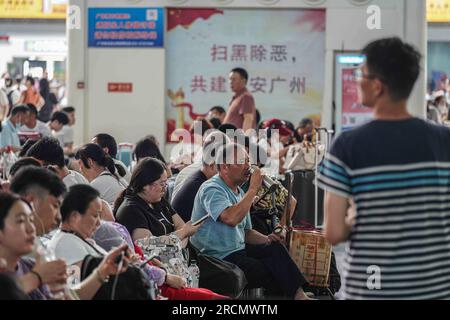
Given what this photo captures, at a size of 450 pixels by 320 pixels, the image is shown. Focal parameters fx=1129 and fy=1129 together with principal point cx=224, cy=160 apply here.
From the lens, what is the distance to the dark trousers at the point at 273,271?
869 centimetres

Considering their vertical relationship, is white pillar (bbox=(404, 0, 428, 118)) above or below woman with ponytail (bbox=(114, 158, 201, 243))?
above

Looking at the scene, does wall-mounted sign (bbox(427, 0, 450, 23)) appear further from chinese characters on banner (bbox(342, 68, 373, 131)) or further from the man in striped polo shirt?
the man in striped polo shirt

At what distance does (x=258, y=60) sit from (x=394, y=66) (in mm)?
14916

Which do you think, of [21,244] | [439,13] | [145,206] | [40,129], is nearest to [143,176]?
[145,206]

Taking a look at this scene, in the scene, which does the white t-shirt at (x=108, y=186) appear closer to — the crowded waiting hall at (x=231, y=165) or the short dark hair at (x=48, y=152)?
the crowded waiting hall at (x=231, y=165)

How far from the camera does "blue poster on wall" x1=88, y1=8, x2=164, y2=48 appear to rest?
63.5 ft

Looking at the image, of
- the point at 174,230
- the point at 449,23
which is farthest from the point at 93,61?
the point at 449,23

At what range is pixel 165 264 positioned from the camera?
7.55 meters

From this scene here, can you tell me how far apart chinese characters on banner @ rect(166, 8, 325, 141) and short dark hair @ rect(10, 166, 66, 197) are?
13.7 metres

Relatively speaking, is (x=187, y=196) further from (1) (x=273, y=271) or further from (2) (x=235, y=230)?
(1) (x=273, y=271)

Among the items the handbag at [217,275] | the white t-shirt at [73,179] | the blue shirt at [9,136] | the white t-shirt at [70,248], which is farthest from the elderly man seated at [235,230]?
the blue shirt at [9,136]

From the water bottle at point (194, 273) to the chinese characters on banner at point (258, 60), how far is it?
11.2 metres

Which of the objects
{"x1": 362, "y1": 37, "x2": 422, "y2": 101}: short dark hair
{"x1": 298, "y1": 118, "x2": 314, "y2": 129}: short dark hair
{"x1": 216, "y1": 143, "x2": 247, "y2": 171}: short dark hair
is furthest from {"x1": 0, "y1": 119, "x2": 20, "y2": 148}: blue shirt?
{"x1": 362, "y1": 37, "x2": 422, "y2": 101}: short dark hair
